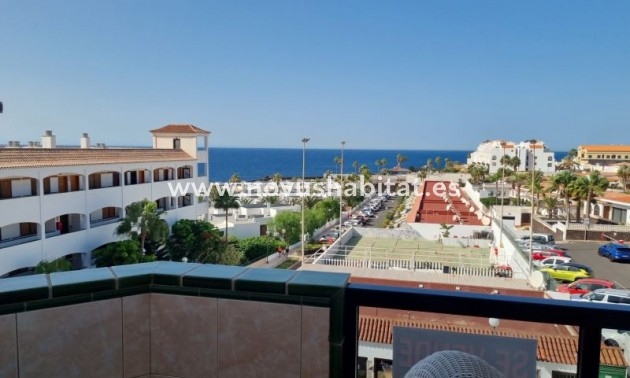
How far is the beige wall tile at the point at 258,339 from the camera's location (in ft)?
6.77

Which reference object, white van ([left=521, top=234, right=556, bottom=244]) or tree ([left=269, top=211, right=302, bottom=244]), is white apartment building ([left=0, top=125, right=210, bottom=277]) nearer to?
tree ([left=269, top=211, right=302, bottom=244])

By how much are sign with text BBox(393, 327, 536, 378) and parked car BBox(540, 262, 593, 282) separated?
2099 centimetres

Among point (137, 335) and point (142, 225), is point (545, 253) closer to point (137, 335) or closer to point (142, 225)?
point (142, 225)

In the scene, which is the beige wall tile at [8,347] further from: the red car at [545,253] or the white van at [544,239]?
the white van at [544,239]

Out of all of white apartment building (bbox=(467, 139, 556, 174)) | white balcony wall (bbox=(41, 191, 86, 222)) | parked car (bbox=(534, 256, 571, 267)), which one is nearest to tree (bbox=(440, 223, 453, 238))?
parked car (bbox=(534, 256, 571, 267))

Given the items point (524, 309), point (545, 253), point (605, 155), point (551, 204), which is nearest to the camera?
point (524, 309)

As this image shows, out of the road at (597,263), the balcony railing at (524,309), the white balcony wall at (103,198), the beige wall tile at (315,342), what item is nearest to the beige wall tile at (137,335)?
the beige wall tile at (315,342)

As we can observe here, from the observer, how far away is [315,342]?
2039 mm

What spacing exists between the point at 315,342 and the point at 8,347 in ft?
4.17

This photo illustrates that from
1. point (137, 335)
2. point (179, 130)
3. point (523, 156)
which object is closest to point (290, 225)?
point (179, 130)

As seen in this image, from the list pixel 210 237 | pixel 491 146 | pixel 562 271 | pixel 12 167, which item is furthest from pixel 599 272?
pixel 491 146

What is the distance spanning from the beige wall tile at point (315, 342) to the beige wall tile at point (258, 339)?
0.10 feet

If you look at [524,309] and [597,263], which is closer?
[524,309]

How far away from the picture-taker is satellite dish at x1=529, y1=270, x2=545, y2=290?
14.3m
